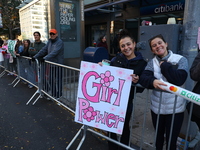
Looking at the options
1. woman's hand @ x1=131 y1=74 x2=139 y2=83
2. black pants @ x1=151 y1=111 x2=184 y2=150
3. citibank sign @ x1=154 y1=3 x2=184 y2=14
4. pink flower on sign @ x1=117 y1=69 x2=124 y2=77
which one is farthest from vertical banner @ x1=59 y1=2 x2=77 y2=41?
black pants @ x1=151 y1=111 x2=184 y2=150

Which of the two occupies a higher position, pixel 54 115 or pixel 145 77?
pixel 145 77

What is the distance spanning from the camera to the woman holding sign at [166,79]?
195 centimetres

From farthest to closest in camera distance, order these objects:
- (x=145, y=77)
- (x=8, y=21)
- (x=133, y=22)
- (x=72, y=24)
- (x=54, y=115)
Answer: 1. (x=8, y=21)
2. (x=133, y=22)
3. (x=72, y=24)
4. (x=54, y=115)
5. (x=145, y=77)

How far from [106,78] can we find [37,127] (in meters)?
2.18

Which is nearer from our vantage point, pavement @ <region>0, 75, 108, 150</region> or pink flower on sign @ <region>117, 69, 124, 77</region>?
pink flower on sign @ <region>117, 69, 124, 77</region>

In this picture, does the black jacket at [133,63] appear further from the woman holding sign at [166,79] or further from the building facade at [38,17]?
the building facade at [38,17]

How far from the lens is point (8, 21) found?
18.5 m

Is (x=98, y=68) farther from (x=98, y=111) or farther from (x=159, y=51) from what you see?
(x=159, y=51)

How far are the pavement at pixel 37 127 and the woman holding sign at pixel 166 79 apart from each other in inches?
50.4

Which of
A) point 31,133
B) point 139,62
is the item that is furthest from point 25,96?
point 139,62

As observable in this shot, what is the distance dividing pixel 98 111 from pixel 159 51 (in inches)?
46.1

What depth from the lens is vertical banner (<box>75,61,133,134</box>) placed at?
7.30 ft

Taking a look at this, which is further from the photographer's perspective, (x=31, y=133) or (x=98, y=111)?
(x=31, y=133)

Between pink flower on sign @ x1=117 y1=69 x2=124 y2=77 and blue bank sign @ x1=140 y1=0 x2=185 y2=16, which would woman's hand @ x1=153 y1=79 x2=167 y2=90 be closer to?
pink flower on sign @ x1=117 y1=69 x2=124 y2=77
